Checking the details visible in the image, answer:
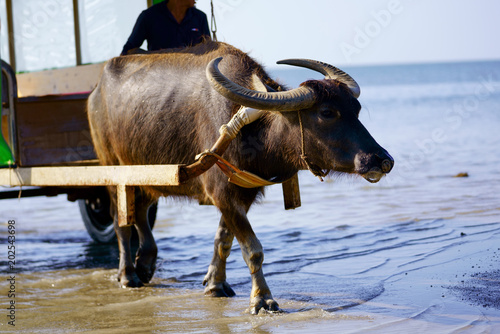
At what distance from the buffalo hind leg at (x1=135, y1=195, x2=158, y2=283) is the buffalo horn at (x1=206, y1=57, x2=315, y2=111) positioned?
2.04 meters

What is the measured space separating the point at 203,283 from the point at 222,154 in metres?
1.35

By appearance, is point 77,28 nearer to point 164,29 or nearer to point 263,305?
point 164,29

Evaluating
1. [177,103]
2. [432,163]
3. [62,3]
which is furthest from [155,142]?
[432,163]

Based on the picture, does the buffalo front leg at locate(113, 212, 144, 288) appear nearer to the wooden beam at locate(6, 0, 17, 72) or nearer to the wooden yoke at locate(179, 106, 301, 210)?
the wooden yoke at locate(179, 106, 301, 210)

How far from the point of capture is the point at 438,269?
5.26 metres

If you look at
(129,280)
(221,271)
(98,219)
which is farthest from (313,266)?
(98,219)

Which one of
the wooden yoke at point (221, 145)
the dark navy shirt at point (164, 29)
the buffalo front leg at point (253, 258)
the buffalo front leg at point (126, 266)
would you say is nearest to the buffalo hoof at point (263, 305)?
the buffalo front leg at point (253, 258)

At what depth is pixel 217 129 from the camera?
4539 millimetres

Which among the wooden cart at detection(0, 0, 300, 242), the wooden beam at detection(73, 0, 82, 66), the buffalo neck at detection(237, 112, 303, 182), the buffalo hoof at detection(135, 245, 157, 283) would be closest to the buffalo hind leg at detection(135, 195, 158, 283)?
the buffalo hoof at detection(135, 245, 157, 283)

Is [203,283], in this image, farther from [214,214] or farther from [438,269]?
[214,214]

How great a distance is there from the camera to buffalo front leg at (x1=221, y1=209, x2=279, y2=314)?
4.36 meters

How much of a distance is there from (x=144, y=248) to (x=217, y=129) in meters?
1.61

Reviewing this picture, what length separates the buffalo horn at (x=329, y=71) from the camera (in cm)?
429

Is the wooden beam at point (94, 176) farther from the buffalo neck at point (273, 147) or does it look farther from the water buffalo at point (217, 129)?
the buffalo neck at point (273, 147)
